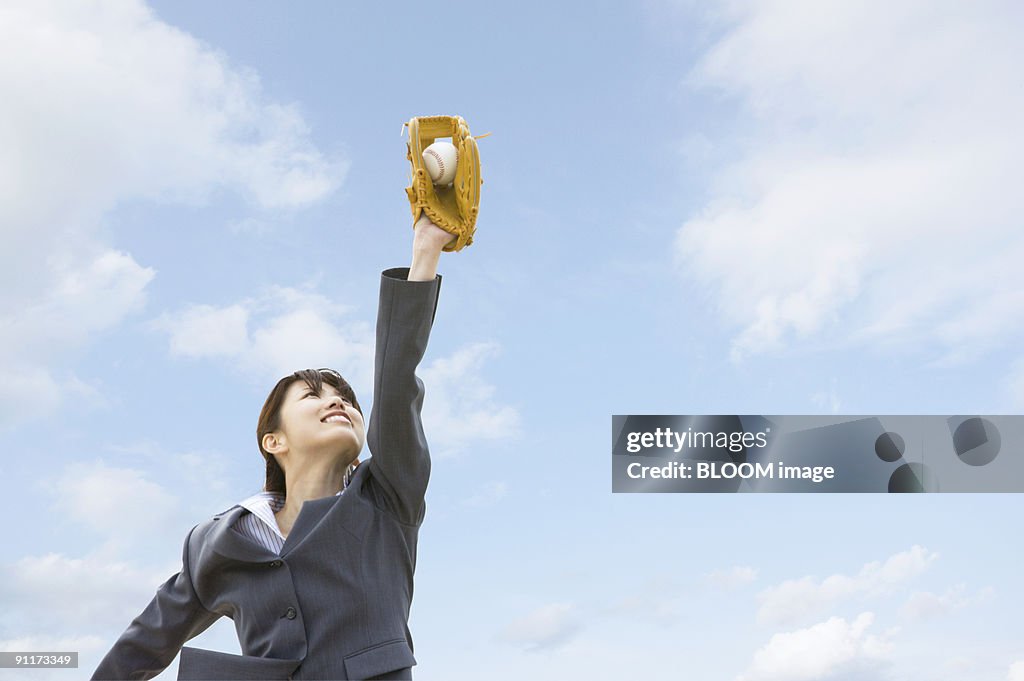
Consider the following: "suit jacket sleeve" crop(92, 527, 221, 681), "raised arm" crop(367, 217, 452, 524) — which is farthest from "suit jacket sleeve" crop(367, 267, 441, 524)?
"suit jacket sleeve" crop(92, 527, 221, 681)

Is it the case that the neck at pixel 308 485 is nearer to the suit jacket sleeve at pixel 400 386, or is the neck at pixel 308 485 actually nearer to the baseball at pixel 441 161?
the suit jacket sleeve at pixel 400 386

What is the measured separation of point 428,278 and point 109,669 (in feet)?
6.30

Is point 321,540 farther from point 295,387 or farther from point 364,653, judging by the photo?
point 295,387

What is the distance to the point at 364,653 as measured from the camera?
3.35m

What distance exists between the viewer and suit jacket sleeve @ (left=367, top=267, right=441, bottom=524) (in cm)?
347

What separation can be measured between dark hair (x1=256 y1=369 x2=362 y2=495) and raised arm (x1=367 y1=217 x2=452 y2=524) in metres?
0.48

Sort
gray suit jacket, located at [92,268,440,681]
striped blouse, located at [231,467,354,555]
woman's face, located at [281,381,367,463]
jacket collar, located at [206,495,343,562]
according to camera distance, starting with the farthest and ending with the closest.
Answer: woman's face, located at [281,381,367,463]
striped blouse, located at [231,467,354,555]
jacket collar, located at [206,495,343,562]
gray suit jacket, located at [92,268,440,681]

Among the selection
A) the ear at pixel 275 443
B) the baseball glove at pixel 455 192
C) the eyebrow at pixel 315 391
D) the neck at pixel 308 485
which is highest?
the baseball glove at pixel 455 192

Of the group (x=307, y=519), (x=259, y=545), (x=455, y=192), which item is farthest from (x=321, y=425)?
(x=455, y=192)

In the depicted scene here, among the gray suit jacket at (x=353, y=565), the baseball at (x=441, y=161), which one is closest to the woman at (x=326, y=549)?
the gray suit jacket at (x=353, y=565)

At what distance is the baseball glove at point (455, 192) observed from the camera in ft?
12.2

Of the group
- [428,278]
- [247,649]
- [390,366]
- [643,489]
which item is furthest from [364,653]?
[643,489]

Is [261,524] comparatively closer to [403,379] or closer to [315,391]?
[315,391]

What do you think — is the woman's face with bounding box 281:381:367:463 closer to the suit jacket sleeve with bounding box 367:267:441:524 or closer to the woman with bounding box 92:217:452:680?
the woman with bounding box 92:217:452:680
